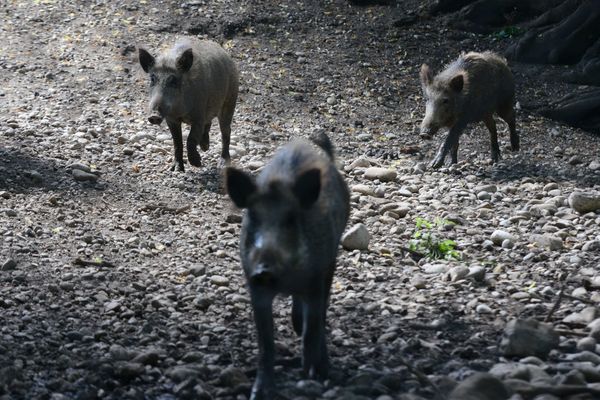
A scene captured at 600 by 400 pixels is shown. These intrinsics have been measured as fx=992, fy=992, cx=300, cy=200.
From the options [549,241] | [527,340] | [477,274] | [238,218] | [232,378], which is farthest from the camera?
[238,218]

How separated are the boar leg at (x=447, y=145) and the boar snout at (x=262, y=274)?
22.7ft

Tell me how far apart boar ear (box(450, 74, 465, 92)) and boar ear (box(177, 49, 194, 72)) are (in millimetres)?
3083

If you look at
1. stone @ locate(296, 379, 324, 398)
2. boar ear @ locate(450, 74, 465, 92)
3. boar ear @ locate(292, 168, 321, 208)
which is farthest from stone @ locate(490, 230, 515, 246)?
boar ear @ locate(450, 74, 465, 92)

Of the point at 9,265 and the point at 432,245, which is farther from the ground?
the point at 9,265

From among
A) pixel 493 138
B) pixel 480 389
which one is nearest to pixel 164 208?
pixel 493 138

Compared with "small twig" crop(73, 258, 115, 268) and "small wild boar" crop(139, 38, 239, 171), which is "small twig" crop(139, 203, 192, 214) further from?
"small twig" crop(73, 258, 115, 268)

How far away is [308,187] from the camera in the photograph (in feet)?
15.1

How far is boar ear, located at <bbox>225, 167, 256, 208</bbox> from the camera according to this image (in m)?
4.62

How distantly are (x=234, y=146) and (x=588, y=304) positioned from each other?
6140 millimetres

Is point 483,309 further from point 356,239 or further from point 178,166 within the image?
point 178,166

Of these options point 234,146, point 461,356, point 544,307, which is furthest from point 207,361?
point 234,146

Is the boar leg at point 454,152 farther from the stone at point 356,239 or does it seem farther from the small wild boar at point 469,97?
the stone at point 356,239

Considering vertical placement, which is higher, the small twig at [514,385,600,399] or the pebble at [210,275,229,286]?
the small twig at [514,385,600,399]

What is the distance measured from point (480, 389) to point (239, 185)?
144 cm
